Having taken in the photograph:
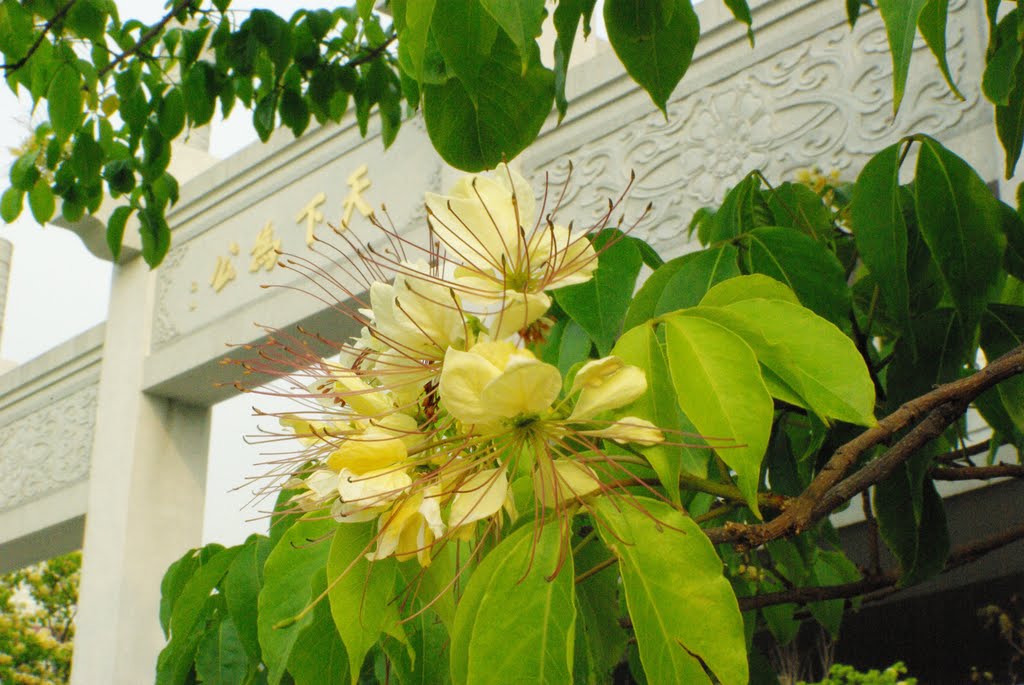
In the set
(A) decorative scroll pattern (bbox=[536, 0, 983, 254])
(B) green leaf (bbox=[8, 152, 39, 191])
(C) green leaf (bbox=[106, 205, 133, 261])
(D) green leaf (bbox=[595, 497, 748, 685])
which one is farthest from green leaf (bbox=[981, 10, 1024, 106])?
(A) decorative scroll pattern (bbox=[536, 0, 983, 254])

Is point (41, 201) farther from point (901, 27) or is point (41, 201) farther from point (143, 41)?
point (901, 27)

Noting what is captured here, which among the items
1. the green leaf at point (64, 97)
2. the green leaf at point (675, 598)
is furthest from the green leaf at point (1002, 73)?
the green leaf at point (64, 97)

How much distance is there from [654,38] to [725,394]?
261 millimetres

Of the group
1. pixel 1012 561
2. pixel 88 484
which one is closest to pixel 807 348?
pixel 1012 561

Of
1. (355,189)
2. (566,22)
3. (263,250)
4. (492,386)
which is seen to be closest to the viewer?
(492,386)

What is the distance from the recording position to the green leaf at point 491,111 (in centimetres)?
57

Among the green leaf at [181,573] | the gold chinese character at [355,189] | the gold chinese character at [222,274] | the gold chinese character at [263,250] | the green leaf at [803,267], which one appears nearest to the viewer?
the green leaf at [803,267]

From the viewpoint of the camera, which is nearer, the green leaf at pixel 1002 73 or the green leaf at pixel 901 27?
the green leaf at pixel 901 27

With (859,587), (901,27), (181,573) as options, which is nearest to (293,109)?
(181,573)

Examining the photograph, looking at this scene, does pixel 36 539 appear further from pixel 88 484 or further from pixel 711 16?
pixel 711 16

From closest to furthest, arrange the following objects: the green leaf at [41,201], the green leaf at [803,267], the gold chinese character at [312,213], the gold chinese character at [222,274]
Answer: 1. the green leaf at [803,267]
2. the green leaf at [41,201]
3. the gold chinese character at [312,213]
4. the gold chinese character at [222,274]

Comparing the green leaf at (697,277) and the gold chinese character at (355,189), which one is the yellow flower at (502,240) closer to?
the green leaf at (697,277)

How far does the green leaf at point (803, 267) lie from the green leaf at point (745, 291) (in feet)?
0.74

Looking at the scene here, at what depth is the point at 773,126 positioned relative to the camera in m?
2.50
